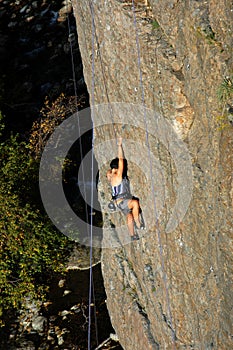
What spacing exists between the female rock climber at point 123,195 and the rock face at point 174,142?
0.61 feet

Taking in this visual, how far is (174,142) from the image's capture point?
29.7 feet

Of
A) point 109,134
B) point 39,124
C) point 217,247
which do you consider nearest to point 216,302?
point 217,247

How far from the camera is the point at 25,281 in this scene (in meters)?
16.4

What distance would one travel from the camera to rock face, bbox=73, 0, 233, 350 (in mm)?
→ 7692

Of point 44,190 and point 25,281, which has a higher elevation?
point 44,190

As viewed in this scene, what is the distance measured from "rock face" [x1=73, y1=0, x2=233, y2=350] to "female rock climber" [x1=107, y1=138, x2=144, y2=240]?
0.61 feet

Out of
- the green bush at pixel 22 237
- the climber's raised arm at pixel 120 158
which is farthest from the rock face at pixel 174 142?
the green bush at pixel 22 237

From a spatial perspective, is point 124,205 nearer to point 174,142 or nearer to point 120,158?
point 120,158

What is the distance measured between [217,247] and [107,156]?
4.88 metres

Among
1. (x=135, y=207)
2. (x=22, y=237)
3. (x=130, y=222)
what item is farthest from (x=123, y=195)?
(x=22, y=237)

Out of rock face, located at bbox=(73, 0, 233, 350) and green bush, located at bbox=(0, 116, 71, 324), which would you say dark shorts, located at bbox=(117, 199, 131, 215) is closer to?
rock face, located at bbox=(73, 0, 233, 350)

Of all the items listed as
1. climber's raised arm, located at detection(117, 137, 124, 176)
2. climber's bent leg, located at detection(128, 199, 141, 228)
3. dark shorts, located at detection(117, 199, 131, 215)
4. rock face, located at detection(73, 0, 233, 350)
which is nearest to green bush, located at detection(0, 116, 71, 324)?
rock face, located at detection(73, 0, 233, 350)

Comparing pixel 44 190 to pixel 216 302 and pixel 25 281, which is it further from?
pixel 216 302

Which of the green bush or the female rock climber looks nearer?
the female rock climber
